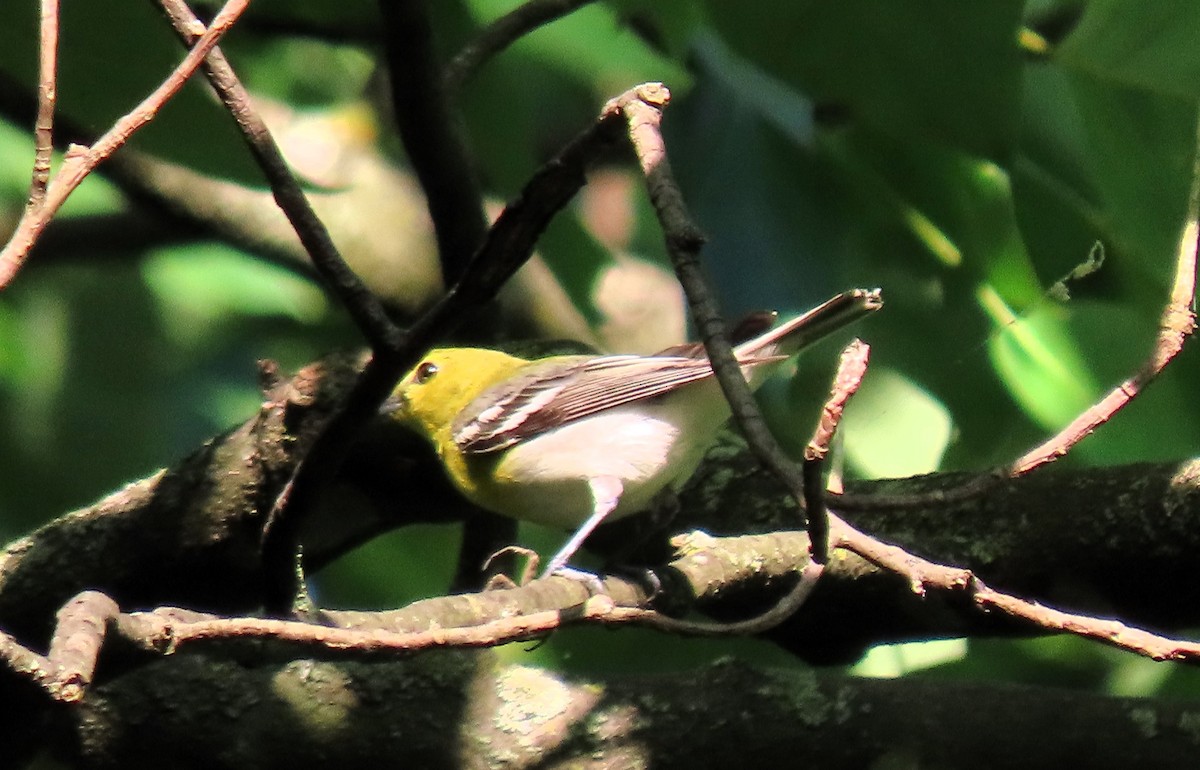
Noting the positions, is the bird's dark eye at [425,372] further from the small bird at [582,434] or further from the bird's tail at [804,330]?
the bird's tail at [804,330]

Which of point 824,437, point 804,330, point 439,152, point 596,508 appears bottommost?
point 596,508

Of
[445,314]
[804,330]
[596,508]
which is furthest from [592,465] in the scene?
[445,314]

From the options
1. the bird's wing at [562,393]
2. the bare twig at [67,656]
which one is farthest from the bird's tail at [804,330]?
the bare twig at [67,656]

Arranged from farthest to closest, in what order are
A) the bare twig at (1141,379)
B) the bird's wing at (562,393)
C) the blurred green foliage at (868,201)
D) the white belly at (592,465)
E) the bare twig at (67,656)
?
the bird's wing at (562,393), the white belly at (592,465), the blurred green foliage at (868,201), the bare twig at (1141,379), the bare twig at (67,656)

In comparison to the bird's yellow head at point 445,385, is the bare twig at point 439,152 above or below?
above

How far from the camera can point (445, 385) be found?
3896mm

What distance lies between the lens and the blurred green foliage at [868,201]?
8.39 feet

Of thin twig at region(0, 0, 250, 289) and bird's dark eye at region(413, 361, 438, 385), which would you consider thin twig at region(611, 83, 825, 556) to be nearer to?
thin twig at region(0, 0, 250, 289)

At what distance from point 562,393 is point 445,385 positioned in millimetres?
471

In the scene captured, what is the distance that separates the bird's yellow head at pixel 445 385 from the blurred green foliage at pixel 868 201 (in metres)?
0.22

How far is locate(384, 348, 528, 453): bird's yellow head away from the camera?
12.2ft

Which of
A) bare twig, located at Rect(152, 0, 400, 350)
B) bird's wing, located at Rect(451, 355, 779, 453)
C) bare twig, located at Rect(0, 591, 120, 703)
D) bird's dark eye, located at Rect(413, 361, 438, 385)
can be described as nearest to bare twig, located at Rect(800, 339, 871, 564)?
bare twig, located at Rect(0, 591, 120, 703)

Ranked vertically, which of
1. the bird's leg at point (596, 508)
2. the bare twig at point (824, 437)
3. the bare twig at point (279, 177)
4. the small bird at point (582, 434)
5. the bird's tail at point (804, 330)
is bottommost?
the bird's leg at point (596, 508)

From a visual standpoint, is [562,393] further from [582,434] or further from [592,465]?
[592,465]
